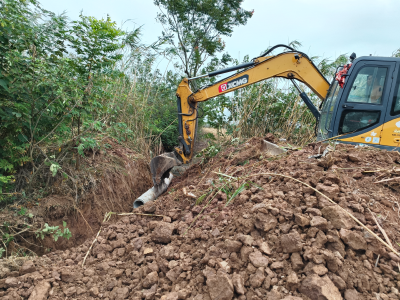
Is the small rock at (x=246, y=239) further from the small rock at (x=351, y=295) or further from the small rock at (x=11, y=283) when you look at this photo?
the small rock at (x=11, y=283)

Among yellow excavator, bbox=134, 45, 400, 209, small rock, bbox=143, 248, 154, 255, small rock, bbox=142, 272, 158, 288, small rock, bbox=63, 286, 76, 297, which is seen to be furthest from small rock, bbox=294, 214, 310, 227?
yellow excavator, bbox=134, 45, 400, 209

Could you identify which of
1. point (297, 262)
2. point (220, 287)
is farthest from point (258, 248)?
point (220, 287)

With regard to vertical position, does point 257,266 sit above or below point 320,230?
below

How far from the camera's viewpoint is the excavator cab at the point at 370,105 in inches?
155

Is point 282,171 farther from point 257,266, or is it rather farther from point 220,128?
point 220,128

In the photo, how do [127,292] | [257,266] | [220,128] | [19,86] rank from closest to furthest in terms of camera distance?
[257,266] → [127,292] → [19,86] → [220,128]

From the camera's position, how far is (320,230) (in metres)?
1.72

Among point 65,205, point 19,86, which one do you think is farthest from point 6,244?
point 19,86

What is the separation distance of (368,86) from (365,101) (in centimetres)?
25

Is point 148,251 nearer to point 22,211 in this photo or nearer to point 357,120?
point 22,211

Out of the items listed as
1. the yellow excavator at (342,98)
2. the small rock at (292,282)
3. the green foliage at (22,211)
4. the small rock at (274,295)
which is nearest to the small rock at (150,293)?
the small rock at (274,295)

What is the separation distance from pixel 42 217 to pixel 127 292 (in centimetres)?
190

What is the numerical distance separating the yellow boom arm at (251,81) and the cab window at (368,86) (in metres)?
0.90

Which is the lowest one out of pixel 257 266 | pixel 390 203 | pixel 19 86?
pixel 257 266
